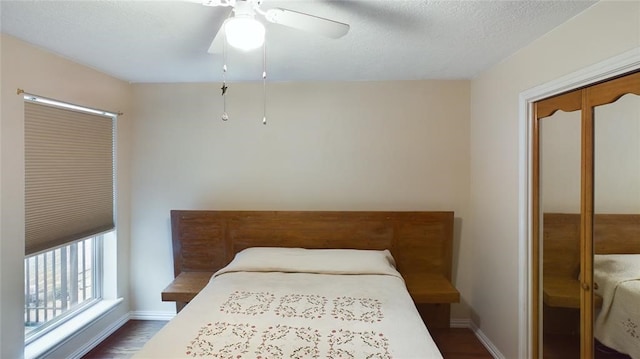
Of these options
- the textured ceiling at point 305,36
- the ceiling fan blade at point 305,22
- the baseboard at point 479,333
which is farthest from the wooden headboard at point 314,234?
the ceiling fan blade at point 305,22

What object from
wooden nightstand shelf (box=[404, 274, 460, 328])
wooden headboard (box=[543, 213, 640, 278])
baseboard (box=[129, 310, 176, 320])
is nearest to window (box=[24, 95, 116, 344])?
baseboard (box=[129, 310, 176, 320])

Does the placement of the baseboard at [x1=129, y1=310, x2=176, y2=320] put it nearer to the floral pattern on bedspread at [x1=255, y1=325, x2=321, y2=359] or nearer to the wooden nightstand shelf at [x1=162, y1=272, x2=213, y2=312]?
the wooden nightstand shelf at [x1=162, y1=272, x2=213, y2=312]

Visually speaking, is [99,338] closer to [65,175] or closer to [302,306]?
[65,175]

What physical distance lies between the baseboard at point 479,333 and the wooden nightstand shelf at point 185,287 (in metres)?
2.31

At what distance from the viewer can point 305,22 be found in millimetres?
1391

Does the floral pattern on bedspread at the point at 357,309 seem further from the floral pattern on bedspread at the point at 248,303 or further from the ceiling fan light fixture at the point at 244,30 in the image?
the ceiling fan light fixture at the point at 244,30

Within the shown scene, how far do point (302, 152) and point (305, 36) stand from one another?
122 cm

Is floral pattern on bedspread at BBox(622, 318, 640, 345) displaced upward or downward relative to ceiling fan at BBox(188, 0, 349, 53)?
downward

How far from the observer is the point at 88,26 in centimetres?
185

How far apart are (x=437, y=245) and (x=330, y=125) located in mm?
1465

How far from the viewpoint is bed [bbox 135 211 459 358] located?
5.03 ft

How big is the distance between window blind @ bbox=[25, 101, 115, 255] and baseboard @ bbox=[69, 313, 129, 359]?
0.86m

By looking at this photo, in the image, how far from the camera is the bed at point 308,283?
153 cm

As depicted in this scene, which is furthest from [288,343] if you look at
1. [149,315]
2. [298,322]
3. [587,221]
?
[149,315]
